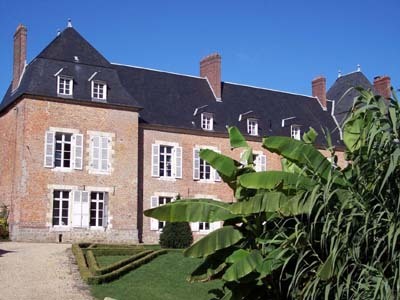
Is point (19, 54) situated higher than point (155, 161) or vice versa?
point (19, 54)

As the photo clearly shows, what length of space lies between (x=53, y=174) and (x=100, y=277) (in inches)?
396

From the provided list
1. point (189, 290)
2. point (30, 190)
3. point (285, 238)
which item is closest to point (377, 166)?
point (285, 238)

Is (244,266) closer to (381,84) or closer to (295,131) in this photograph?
(295,131)

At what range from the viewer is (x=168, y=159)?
1064 inches

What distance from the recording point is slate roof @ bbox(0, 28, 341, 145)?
961 inches

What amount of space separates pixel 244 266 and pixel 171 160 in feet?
64.0

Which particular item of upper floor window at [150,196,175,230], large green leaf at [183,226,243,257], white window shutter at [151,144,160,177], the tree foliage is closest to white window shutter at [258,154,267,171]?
upper floor window at [150,196,175,230]

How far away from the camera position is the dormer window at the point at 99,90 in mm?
24750

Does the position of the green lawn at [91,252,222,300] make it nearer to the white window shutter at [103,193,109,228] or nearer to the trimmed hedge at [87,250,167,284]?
the trimmed hedge at [87,250,167,284]

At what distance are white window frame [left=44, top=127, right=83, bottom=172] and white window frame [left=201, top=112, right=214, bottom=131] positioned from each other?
6.55 meters

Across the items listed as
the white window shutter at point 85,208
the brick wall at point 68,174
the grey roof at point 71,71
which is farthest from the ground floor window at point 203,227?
the grey roof at point 71,71

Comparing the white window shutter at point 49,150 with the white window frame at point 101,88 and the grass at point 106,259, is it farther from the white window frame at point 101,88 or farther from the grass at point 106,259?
the grass at point 106,259

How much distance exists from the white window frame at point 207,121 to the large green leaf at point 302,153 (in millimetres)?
20372

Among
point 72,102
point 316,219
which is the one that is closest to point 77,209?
point 72,102
